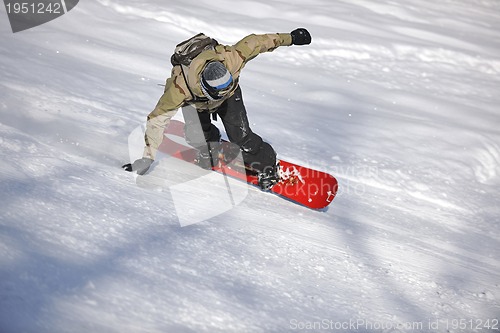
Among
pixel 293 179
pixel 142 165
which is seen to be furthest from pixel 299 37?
pixel 142 165

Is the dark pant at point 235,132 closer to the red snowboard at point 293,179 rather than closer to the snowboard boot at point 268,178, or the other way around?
the snowboard boot at point 268,178

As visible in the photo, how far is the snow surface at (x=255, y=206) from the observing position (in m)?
2.53

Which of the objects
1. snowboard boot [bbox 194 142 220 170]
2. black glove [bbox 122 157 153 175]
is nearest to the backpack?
black glove [bbox 122 157 153 175]

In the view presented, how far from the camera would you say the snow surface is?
2.53 m

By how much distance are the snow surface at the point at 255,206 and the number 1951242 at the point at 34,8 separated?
0.35 meters

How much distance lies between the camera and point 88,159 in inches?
155

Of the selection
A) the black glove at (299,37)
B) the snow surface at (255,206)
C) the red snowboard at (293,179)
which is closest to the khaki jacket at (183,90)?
the snow surface at (255,206)

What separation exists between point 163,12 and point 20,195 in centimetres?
764

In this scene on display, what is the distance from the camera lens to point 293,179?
4516 millimetres

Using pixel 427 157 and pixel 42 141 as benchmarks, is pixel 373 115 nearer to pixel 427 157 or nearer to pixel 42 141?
pixel 427 157

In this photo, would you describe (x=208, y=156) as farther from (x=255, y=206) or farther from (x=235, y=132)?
(x=255, y=206)

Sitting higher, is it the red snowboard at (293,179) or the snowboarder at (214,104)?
the snowboarder at (214,104)

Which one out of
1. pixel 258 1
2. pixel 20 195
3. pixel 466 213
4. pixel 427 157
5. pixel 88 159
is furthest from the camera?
pixel 258 1

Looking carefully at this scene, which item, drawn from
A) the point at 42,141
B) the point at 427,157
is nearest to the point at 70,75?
the point at 42,141
